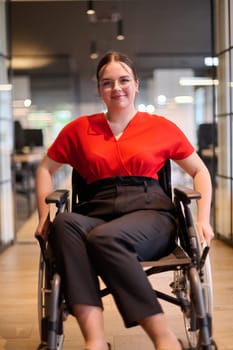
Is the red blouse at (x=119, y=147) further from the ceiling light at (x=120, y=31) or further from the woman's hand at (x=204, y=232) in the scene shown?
the ceiling light at (x=120, y=31)

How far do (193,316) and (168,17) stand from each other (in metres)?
5.44

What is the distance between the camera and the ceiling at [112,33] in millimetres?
6012

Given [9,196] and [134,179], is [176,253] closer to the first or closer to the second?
[134,179]

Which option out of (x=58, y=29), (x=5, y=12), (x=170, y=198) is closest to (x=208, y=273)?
(x=170, y=198)

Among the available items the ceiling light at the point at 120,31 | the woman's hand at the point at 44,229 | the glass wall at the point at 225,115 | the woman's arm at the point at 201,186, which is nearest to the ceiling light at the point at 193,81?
the ceiling light at the point at 120,31

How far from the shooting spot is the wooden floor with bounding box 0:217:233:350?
196 cm

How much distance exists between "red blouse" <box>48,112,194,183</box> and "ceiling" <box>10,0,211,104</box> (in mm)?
4098

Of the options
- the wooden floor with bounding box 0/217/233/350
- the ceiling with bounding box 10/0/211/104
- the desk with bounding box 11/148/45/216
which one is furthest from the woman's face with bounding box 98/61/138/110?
the ceiling with bounding box 10/0/211/104

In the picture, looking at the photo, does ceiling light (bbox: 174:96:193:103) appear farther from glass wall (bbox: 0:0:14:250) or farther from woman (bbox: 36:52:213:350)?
woman (bbox: 36:52:213:350)

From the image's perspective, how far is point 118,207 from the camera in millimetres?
1664

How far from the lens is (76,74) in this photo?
8.17 meters

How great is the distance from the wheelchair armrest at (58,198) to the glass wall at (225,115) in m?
2.23

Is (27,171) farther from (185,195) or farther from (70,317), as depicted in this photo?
(185,195)

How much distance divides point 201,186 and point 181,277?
38 cm
